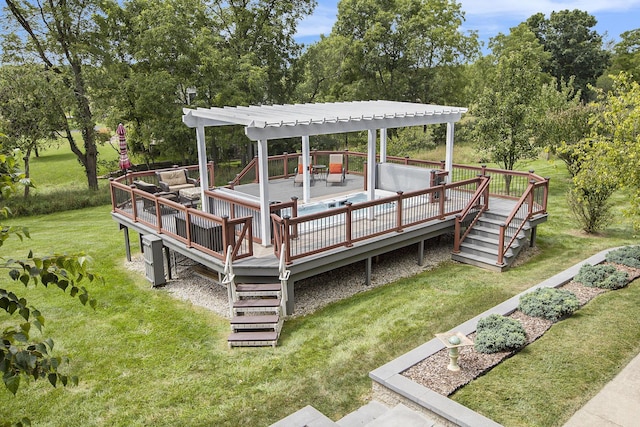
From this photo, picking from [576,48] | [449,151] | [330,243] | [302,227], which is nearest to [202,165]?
[302,227]

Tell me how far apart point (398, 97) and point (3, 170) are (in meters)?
36.6

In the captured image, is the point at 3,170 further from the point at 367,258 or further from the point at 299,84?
the point at 299,84

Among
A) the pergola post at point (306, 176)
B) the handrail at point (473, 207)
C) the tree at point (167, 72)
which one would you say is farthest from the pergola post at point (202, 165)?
Result: the tree at point (167, 72)

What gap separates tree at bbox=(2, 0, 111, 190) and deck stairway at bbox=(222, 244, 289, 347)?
56.2 ft

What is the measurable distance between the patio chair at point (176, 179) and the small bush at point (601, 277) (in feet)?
35.6

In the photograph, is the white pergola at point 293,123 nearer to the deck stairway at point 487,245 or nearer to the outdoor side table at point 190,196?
the outdoor side table at point 190,196

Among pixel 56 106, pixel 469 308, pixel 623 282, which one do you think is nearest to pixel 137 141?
pixel 56 106

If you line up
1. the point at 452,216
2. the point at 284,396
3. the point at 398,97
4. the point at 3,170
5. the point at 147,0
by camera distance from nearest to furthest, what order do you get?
the point at 3,170
the point at 284,396
the point at 452,216
the point at 147,0
the point at 398,97

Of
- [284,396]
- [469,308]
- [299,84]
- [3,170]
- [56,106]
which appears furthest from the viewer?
[299,84]

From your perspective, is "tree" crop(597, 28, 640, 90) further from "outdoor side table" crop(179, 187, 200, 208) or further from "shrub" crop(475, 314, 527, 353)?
"shrub" crop(475, 314, 527, 353)

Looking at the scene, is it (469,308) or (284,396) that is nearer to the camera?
(284,396)

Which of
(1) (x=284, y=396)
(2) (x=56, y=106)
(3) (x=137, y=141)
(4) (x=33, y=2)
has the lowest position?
(1) (x=284, y=396)

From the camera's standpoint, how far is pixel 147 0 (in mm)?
25125

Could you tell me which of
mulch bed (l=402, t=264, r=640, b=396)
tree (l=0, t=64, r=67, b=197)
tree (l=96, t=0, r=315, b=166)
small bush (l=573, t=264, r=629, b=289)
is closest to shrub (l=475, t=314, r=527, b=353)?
mulch bed (l=402, t=264, r=640, b=396)
